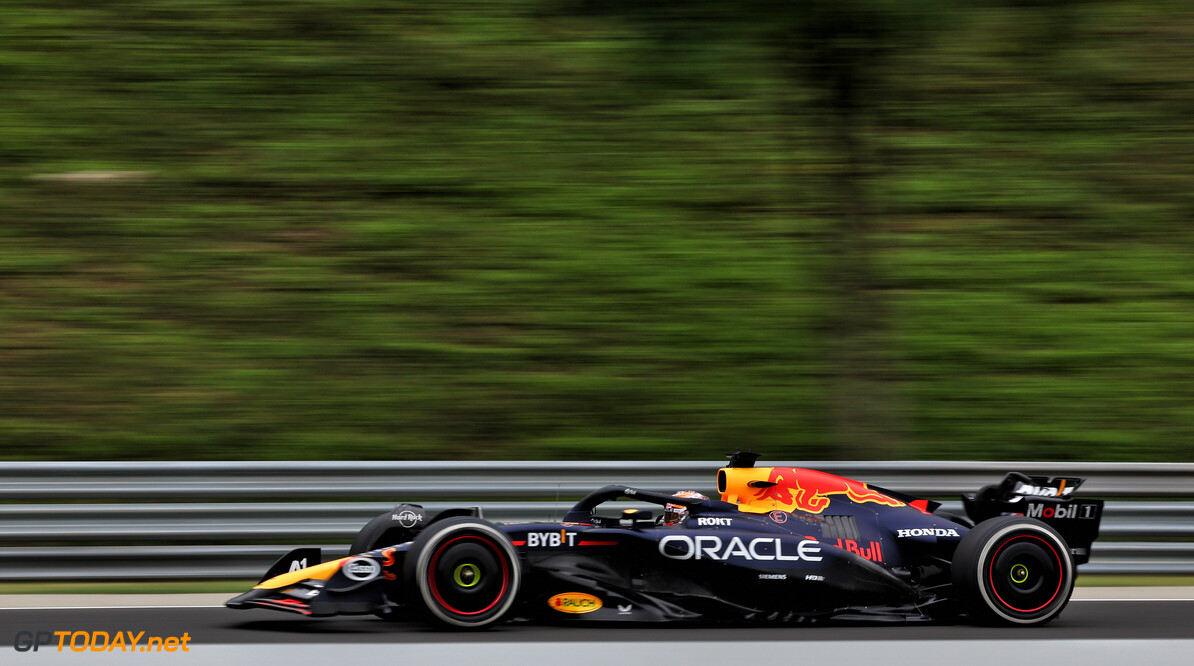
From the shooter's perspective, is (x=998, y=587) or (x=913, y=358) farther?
(x=913, y=358)

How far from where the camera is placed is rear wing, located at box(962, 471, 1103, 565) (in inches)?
246

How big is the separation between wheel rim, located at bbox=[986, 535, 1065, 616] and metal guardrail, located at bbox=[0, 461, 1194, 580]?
1.69 metres

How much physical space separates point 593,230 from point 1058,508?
559 centimetres

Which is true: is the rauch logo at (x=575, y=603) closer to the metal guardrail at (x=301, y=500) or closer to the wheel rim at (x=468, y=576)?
the wheel rim at (x=468, y=576)

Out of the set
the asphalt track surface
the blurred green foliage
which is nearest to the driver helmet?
the asphalt track surface

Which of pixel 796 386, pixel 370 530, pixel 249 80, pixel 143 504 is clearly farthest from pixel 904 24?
pixel 249 80

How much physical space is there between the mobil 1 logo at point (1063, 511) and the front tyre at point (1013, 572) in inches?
8.6

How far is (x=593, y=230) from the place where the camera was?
36.0 ft

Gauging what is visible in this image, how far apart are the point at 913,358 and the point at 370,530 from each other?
18.6 ft

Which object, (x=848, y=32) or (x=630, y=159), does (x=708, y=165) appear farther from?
(x=848, y=32)

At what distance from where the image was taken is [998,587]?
232 inches

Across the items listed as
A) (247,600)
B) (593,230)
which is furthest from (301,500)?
(593,230)

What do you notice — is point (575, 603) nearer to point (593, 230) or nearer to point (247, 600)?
point (247, 600)

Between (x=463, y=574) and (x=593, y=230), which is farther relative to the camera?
(x=593, y=230)
